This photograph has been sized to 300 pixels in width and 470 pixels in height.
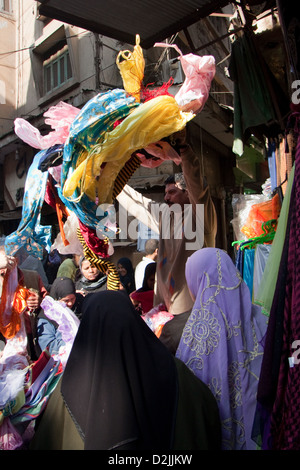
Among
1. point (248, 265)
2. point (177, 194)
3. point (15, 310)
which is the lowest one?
point (15, 310)

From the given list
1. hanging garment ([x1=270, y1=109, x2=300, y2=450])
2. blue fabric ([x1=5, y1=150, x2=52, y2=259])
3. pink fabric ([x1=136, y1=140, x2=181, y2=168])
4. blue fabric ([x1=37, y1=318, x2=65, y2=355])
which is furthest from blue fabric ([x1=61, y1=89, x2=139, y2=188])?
blue fabric ([x1=37, y1=318, x2=65, y2=355])

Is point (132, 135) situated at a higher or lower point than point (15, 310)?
higher

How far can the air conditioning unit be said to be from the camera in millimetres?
7250

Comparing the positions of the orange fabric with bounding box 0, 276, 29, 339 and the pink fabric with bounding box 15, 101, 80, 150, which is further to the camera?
the orange fabric with bounding box 0, 276, 29, 339

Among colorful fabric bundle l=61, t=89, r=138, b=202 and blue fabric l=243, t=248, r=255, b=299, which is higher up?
colorful fabric bundle l=61, t=89, r=138, b=202

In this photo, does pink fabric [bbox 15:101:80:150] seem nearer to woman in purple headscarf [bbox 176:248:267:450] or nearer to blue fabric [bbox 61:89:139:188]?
blue fabric [bbox 61:89:139:188]

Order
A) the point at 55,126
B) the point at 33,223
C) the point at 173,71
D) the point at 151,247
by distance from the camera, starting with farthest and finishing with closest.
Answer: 1. the point at 173,71
2. the point at 151,247
3. the point at 33,223
4. the point at 55,126

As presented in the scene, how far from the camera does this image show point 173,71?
7453 mm

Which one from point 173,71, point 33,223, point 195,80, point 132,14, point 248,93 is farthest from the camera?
point 173,71

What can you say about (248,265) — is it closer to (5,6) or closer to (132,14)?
(132,14)

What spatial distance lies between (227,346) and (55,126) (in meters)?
A: 1.75

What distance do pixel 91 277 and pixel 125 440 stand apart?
3.23 m

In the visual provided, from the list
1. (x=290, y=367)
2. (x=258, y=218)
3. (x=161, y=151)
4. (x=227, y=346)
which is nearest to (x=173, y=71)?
(x=258, y=218)

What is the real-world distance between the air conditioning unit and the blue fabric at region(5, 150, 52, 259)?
5199 mm
